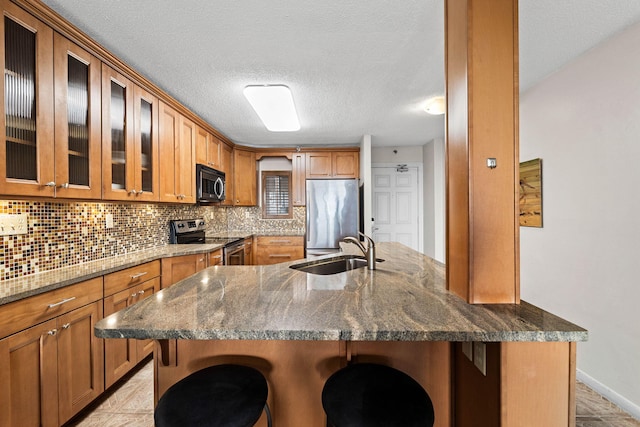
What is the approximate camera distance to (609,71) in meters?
1.94

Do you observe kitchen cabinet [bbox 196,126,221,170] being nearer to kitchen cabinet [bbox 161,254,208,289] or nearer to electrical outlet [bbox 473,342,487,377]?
kitchen cabinet [bbox 161,254,208,289]

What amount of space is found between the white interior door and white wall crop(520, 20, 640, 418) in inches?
100

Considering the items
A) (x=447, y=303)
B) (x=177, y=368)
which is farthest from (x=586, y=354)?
(x=177, y=368)

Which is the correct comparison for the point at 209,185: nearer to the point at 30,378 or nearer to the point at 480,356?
the point at 30,378

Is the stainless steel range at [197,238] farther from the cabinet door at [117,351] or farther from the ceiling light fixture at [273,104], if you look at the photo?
the ceiling light fixture at [273,104]

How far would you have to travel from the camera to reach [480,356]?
1.00 m

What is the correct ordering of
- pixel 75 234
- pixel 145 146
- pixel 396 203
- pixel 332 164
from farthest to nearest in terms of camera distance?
pixel 396 203 < pixel 332 164 < pixel 145 146 < pixel 75 234

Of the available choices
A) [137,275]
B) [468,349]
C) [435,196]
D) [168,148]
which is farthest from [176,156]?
[435,196]

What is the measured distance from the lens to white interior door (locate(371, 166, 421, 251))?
5059 millimetres

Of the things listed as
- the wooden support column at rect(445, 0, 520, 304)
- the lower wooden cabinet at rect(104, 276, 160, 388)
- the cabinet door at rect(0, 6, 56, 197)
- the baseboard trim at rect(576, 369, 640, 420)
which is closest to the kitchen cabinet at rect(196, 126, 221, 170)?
the lower wooden cabinet at rect(104, 276, 160, 388)

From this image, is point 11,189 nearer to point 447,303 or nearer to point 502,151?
point 447,303

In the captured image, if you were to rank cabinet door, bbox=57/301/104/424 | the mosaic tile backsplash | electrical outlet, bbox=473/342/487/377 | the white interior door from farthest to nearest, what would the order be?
the white interior door, the mosaic tile backsplash, cabinet door, bbox=57/301/104/424, electrical outlet, bbox=473/342/487/377

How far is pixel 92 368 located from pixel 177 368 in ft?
3.32

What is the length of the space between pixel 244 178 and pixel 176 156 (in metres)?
1.74
